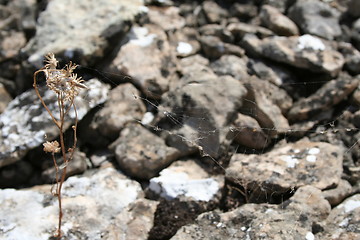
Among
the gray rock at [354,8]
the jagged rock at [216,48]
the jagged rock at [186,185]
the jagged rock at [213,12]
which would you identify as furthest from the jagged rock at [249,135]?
the gray rock at [354,8]

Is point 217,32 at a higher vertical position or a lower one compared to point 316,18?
lower

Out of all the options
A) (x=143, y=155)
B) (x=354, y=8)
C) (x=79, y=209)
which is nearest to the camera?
(x=79, y=209)

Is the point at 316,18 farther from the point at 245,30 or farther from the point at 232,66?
the point at 232,66

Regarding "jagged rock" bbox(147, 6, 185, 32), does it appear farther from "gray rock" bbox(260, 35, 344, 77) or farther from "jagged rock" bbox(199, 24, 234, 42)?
"gray rock" bbox(260, 35, 344, 77)

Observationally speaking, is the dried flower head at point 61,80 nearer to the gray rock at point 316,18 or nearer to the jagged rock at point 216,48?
the jagged rock at point 216,48

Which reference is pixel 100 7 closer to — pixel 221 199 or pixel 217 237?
pixel 221 199

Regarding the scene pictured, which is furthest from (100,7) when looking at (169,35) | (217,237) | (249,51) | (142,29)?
(217,237)

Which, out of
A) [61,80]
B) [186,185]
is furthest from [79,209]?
[61,80]
